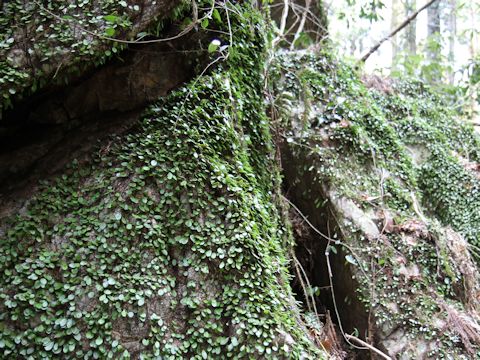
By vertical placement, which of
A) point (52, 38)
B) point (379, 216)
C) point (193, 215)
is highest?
point (52, 38)

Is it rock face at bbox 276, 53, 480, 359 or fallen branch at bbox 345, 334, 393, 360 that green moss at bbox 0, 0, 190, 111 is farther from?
fallen branch at bbox 345, 334, 393, 360

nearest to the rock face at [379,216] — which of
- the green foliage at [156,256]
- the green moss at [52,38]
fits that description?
the green foliage at [156,256]

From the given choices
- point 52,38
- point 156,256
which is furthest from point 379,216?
point 52,38

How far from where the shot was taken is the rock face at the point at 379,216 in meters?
4.04

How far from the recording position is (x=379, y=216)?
15.1 ft

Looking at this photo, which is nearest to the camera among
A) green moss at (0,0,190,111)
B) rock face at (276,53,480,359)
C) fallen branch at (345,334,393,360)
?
green moss at (0,0,190,111)

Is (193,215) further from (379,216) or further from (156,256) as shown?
(379,216)

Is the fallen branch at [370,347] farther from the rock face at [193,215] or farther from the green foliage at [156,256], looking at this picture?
the green foliage at [156,256]

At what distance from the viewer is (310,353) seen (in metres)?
2.94

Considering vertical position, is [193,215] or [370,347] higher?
[193,215]

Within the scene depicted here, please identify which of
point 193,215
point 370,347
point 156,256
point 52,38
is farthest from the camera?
point 370,347

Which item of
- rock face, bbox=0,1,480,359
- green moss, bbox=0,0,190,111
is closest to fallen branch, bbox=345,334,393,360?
rock face, bbox=0,1,480,359

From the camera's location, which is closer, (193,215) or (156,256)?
(156,256)

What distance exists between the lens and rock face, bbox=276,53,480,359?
4.04 metres
